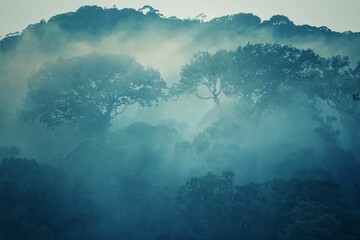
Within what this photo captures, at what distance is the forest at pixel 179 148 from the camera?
21875 mm

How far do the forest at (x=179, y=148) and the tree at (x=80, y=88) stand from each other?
13 cm

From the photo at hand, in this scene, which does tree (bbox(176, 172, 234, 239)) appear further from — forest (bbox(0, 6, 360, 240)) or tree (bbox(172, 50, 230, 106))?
tree (bbox(172, 50, 230, 106))

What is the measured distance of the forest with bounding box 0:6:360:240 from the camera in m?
21.9

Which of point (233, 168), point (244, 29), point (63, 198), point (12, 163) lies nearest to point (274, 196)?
point (233, 168)

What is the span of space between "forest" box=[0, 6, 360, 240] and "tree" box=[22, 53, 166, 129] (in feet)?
0.43

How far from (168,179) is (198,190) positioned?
9233 millimetres

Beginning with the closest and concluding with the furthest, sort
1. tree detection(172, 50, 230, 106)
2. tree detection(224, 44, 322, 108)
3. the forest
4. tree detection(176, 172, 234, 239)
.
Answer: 1. tree detection(176, 172, 234, 239)
2. the forest
3. tree detection(172, 50, 230, 106)
4. tree detection(224, 44, 322, 108)

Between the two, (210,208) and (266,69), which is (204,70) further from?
(210,208)

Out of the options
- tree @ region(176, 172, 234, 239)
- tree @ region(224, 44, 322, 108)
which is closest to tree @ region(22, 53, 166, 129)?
tree @ region(224, 44, 322, 108)

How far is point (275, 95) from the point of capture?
4244cm

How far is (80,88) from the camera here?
130 ft

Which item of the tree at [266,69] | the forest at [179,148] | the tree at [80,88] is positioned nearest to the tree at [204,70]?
the forest at [179,148]

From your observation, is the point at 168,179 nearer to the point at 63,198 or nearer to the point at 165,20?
the point at 63,198

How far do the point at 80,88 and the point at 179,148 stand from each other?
573 inches
